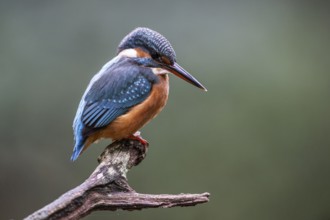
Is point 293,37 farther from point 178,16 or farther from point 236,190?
point 236,190

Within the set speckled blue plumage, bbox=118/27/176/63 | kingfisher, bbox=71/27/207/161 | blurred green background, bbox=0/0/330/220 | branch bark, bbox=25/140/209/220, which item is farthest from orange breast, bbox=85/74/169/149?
blurred green background, bbox=0/0/330/220

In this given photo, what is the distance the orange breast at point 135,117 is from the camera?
2.32m

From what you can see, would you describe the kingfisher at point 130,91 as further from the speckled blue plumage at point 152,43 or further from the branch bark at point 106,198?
the branch bark at point 106,198

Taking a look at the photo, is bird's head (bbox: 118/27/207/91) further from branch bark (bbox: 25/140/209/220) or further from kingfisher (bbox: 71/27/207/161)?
branch bark (bbox: 25/140/209/220)

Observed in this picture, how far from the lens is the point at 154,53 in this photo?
7.81 ft

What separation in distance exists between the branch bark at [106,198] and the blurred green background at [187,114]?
1733 mm

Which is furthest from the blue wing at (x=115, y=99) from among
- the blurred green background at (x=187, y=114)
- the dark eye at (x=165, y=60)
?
the blurred green background at (x=187, y=114)

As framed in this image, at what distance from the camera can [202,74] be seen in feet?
12.6

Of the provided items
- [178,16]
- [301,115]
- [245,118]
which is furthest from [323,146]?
[178,16]

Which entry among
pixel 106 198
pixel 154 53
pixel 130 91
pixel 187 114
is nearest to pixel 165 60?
pixel 154 53

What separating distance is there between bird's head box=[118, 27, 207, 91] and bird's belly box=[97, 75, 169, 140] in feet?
0.24

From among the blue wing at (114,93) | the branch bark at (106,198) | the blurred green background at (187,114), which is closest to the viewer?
the branch bark at (106,198)

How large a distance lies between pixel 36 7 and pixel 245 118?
1858 mm

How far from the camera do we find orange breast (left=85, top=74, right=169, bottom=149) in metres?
2.32
